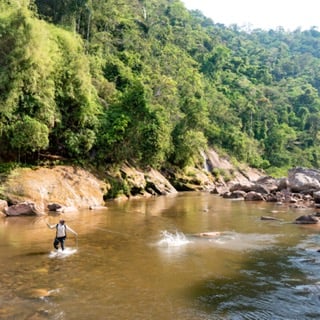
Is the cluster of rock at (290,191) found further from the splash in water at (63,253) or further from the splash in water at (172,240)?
the splash in water at (63,253)

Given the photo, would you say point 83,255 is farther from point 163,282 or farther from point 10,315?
point 10,315

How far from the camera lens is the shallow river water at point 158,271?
419 inches

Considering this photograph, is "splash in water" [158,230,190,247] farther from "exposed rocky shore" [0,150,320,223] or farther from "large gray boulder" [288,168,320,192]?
"large gray boulder" [288,168,320,192]

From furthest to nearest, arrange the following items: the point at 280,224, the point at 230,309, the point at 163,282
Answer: the point at 280,224, the point at 163,282, the point at 230,309

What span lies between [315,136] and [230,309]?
92.3m

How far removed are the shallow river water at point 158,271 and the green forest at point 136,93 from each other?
1188cm

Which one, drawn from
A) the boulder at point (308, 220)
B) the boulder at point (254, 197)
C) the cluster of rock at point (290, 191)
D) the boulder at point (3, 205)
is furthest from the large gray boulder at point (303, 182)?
the boulder at point (3, 205)

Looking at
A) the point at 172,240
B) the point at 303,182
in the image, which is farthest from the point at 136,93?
the point at 172,240

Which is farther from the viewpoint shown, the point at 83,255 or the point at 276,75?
the point at 276,75

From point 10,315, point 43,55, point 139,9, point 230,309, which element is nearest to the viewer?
point 10,315

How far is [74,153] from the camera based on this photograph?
3706 centimetres

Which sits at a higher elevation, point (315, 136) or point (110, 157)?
point (315, 136)

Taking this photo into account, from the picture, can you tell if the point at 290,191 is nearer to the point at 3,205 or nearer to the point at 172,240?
the point at 172,240

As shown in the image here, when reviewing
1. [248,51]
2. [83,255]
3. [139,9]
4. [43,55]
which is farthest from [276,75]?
[83,255]
